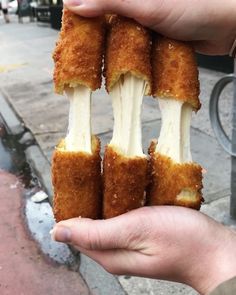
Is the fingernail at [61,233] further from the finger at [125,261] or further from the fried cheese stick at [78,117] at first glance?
the finger at [125,261]

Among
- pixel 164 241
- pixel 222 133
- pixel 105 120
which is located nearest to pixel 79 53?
pixel 164 241

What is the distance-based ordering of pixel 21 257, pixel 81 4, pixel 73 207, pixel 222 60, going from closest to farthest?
1. pixel 81 4
2. pixel 73 207
3. pixel 21 257
4. pixel 222 60

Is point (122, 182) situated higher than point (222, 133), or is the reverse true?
point (122, 182)

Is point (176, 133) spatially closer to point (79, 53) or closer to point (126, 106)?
point (126, 106)

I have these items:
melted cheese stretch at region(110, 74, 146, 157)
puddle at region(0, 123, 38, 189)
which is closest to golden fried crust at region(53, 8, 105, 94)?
melted cheese stretch at region(110, 74, 146, 157)

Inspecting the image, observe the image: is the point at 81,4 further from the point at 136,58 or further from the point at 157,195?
the point at 157,195

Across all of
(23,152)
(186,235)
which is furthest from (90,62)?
(23,152)

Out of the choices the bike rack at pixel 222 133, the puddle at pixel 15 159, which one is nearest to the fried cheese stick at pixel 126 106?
the bike rack at pixel 222 133

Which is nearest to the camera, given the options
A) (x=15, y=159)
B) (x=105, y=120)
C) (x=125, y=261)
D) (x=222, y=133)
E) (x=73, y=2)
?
(x=73, y=2)
